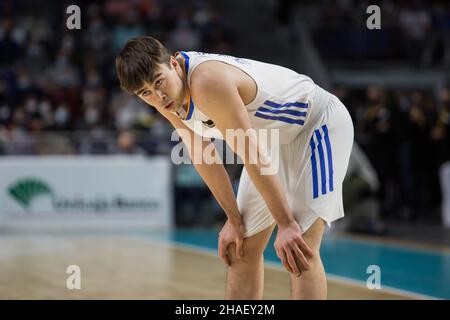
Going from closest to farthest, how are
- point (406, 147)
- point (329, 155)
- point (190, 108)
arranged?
point (190, 108) → point (329, 155) → point (406, 147)

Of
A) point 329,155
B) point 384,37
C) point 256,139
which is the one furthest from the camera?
point 384,37

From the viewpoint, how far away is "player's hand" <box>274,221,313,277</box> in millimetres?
3457

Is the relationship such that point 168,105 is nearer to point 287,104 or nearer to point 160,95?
point 160,95

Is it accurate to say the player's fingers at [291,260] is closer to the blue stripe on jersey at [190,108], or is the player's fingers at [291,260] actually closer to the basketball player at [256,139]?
the basketball player at [256,139]

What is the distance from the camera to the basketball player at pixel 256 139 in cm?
332

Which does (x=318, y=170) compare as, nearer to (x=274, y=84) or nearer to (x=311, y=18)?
(x=274, y=84)

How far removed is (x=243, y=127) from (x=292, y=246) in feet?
1.88

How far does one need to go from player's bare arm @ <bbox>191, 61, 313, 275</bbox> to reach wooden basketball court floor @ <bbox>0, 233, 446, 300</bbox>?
2.28m

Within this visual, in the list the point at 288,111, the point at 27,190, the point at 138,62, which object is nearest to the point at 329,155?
the point at 288,111

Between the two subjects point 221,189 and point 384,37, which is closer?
point 221,189

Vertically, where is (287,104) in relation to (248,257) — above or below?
above

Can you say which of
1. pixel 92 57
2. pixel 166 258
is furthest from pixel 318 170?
pixel 92 57

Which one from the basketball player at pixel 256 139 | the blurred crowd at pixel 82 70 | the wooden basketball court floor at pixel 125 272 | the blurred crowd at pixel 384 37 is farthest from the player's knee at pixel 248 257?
the blurred crowd at pixel 384 37

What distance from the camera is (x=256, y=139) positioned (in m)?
3.39
